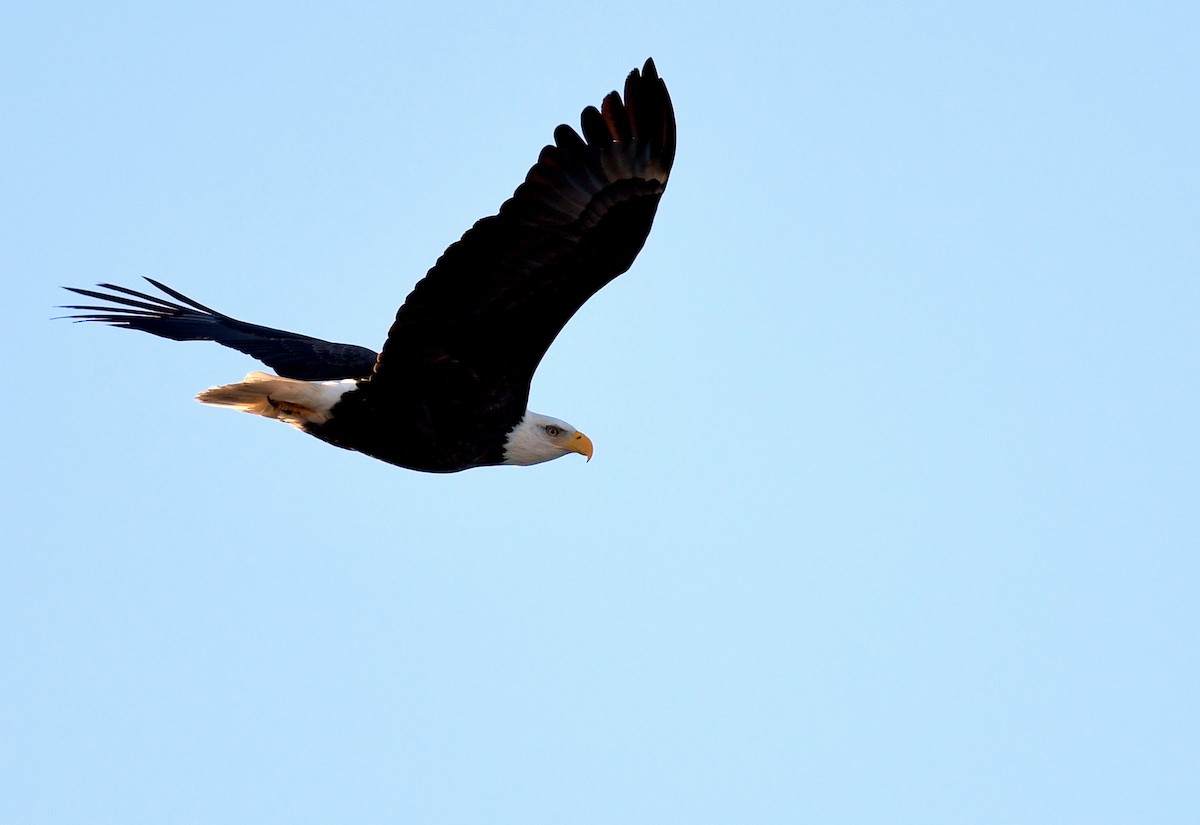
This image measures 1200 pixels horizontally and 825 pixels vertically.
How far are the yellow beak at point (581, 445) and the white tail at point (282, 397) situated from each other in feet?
4.48

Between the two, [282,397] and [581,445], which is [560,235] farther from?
[282,397]

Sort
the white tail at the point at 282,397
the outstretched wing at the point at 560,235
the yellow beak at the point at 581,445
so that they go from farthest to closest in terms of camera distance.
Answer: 1. the yellow beak at the point at 581,445
2. the white tail at the point at 282,397
3. the outstretched wing at the point at 560,235

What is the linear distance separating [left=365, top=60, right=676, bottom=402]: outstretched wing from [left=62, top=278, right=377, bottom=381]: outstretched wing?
0.74 meters

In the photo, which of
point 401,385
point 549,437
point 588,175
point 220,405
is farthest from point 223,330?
point 588,175

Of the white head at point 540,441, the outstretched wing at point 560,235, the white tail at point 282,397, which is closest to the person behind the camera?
the outstretched wing at point 560,235

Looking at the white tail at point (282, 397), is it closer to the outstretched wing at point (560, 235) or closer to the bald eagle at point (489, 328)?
the bald eagle at point (489, 328)

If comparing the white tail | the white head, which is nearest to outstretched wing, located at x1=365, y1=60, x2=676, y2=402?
the white tail

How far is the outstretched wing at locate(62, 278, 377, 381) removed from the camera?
30.9 ft

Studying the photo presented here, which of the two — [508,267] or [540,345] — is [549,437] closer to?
[540,345]

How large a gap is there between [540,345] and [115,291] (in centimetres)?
310

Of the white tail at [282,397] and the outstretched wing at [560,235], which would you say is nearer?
the outstretched wing at [560,235]

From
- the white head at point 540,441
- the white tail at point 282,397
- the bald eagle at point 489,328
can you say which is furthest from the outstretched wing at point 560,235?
the white head at point 540,441

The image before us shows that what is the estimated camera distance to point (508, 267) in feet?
27.9

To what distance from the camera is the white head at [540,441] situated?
955 centimetres
